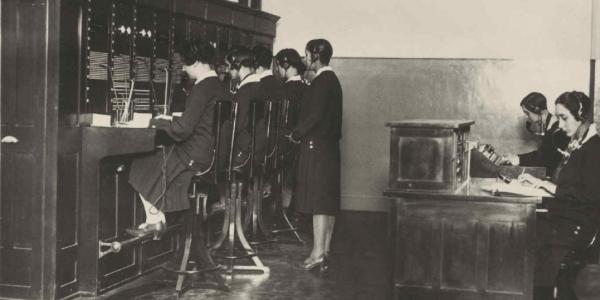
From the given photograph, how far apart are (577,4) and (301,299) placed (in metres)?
5.37

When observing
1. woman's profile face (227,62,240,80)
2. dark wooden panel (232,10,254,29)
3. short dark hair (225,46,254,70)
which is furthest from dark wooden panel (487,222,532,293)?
dark wooden panel (232,10,254,29)

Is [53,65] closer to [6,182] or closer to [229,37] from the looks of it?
[6,182]

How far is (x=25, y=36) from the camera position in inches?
182

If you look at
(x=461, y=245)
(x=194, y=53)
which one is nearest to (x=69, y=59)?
(x=194, y=53)

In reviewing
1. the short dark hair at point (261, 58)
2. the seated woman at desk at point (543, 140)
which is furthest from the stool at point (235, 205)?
the seated woman at desk at point (543, 140)

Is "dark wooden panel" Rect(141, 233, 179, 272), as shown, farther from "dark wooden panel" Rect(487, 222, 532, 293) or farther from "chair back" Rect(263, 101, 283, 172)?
"dark wooden panel" Rect(487, 222, 532, 293)

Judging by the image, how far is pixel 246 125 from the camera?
6.07 meters

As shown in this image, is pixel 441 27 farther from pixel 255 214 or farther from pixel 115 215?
pixel 115 215

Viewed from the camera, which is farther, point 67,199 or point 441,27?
point 441,27

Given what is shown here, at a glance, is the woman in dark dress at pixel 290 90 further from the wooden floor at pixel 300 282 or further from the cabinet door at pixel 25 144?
the cabinet door at pixel 25 144

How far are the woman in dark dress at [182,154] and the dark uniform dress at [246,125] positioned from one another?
0.56 m

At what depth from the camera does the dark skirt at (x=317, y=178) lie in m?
5.86

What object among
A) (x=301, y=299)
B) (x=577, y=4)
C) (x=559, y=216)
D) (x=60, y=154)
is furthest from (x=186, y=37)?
(x=577, y=4)

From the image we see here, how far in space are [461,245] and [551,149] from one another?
2.22 meters
